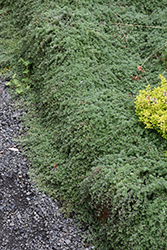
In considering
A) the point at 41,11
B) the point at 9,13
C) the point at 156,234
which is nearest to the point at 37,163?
the point at 156,234

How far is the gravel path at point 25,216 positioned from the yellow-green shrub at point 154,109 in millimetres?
1643

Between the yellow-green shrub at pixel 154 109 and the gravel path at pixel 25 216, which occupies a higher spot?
the yellow-green shrub at pixel 154 109

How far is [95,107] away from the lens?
327cm

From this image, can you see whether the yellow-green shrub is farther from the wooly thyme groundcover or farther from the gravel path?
the gravel path

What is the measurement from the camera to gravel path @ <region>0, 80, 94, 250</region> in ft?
8.99

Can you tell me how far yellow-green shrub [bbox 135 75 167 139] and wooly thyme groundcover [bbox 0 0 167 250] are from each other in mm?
137

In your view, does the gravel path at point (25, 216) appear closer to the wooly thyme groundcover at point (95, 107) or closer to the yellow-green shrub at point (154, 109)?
the wooly thyme groundcover at point (95, 107)

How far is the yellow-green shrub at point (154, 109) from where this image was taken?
9.70 ft

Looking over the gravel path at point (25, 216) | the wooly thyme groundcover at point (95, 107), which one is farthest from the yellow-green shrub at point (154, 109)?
the gravel path at point (25, 216)

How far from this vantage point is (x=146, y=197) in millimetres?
2668

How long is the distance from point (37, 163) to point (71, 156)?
1.74ft

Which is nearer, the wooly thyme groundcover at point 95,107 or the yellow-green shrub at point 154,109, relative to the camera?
the wooly thyme groundcover at point 95,107

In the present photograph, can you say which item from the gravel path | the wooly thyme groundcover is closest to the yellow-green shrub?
the wooly thyme groundcover

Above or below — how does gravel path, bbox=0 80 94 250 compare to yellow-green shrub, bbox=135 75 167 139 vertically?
below
